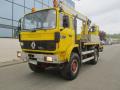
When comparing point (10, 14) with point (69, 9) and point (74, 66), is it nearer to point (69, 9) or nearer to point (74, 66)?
point (69, 9)

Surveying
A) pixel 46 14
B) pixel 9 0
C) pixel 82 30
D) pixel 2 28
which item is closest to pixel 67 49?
pixel 46 14

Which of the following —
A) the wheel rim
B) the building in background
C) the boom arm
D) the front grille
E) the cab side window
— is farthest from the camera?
the building in background

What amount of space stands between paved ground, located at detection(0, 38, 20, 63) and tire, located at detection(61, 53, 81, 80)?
631 cm

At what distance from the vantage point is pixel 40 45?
21.1 ft

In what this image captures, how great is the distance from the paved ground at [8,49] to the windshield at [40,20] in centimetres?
516

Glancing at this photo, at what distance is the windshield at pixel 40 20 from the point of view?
6146 millimetres

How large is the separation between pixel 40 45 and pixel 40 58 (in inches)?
19.4

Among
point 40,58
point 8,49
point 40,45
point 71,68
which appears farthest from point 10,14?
point 71,68

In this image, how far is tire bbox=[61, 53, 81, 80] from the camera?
6633mm

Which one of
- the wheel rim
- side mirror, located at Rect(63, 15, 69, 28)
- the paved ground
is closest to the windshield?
side mirror, located at Rect(63, 15, 69, 28)

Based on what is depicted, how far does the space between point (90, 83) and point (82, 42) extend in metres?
2.46

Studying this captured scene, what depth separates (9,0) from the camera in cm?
1510

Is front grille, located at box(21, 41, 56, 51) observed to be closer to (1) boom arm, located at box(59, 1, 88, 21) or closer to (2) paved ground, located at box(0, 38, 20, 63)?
(1) boom arm, located at box(59, 1, 88, 21)

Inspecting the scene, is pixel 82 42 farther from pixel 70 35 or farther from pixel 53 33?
pixel 53 33
